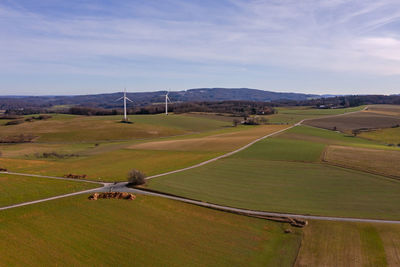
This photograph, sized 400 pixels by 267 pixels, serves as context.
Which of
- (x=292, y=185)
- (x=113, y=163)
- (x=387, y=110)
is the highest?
(x=387, y=110)

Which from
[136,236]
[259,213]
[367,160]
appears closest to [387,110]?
[367,160]

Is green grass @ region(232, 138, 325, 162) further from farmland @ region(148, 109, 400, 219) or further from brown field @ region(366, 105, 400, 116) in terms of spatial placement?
brown field @ region(366, 105, 400, 116)

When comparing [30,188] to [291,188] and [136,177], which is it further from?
[291,188]

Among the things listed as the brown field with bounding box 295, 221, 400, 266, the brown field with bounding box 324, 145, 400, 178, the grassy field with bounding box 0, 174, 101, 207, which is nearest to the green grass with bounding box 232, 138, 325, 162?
the brown field with bounding box 324, 145, 400, 178

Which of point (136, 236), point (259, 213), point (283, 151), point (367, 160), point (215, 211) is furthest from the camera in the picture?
point (283, 151)

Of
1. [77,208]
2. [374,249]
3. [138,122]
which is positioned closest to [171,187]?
[77,208]
